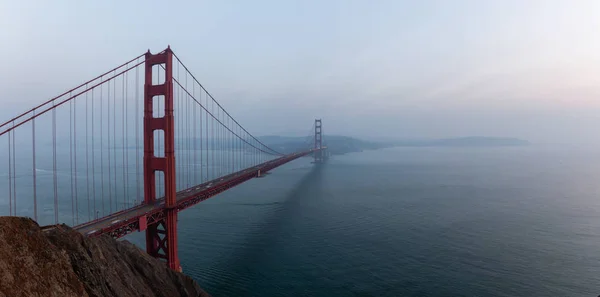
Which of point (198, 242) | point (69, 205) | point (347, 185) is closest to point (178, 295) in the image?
point (198, 242)

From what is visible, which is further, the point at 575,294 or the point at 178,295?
the point at 575,294

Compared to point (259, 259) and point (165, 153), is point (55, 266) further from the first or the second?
point (259, 259)

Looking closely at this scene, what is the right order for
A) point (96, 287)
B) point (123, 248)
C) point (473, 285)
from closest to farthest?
point (96, 287) < point (123, 248) < point (473, 285)

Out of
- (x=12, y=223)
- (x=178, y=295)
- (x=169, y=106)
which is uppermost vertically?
(x=169, y=106)

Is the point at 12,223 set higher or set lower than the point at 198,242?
higher

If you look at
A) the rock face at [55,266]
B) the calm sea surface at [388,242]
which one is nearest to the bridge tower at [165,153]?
the calm sea surface at [388,242]

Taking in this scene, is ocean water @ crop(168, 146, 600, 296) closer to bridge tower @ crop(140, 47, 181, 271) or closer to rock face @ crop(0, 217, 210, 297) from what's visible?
A: bridge tower @ crop(140, 47, 181, 271)

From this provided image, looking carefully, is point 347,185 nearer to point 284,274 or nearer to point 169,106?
point 284,274
